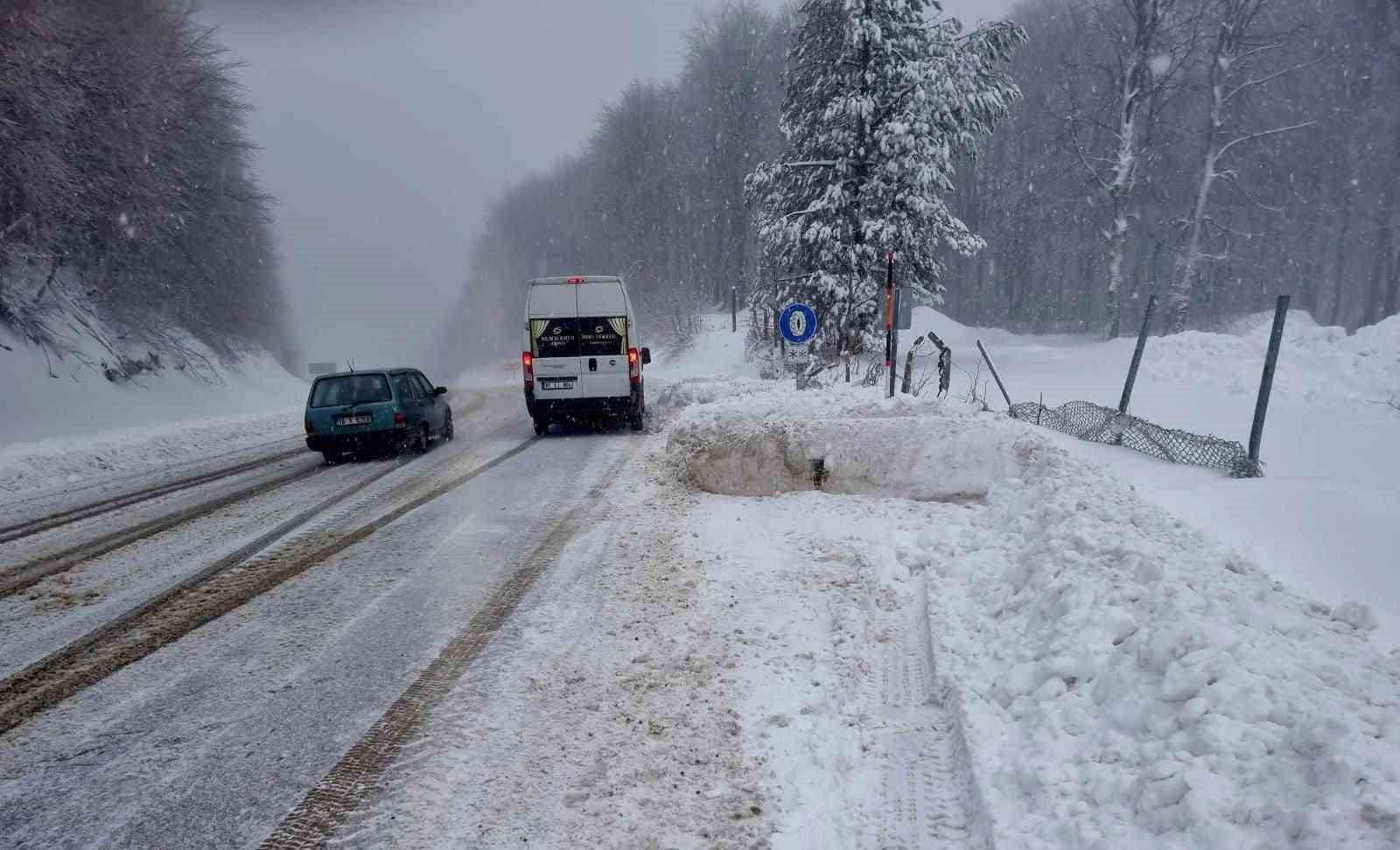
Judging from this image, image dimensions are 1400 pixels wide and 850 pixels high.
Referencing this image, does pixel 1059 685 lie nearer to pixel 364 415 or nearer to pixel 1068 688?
pixel 1068 688

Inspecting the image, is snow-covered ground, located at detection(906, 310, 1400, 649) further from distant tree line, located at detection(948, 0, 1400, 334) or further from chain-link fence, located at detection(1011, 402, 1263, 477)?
distant tree line, located at detection(948, 0, 1400, 334)

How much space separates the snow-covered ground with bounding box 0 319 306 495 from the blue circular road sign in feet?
37.2

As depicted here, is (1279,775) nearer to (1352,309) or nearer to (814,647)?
(814,647)

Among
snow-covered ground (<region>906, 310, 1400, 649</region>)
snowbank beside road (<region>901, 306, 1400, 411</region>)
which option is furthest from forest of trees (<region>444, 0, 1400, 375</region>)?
snow-covered ground (<region>906, 310, 1400, 649</region>)

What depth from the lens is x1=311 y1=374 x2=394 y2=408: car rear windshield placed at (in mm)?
11719

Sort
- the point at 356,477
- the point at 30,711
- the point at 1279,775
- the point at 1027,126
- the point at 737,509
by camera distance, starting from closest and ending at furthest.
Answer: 1. the point at 1279,775
2. the point at 30,711
3. the point at 737,509
4. the point at 356,477
5. the point at 1027,126

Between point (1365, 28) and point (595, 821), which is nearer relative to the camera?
point (595, 821)

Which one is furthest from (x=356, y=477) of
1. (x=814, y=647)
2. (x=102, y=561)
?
(x=814, y=647)

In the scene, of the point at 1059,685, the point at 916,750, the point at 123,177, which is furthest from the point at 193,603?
the point at 123,177

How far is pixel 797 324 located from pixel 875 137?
304 inches

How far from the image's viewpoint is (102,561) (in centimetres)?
634

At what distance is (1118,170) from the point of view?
969 inches

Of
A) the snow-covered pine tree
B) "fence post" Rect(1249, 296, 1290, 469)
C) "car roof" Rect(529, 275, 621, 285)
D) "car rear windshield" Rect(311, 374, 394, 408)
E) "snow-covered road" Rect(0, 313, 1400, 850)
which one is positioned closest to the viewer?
"snow-covered road" Rect(0, 313, 1400, 850)

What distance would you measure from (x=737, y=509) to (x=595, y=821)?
16.2ft
